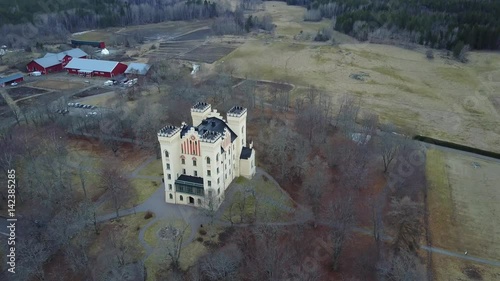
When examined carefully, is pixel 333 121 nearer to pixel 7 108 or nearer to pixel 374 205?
pixel 374 205

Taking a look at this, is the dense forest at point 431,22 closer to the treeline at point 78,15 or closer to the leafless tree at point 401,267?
the treeline at point 78,15

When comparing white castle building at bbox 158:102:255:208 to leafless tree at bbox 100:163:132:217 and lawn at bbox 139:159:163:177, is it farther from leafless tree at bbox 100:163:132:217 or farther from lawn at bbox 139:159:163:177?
lawn at bbox 139:159:163:177

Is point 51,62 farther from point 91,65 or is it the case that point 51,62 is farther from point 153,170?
point 153,170

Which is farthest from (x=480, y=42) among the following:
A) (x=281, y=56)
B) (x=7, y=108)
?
(x=7, y=108)

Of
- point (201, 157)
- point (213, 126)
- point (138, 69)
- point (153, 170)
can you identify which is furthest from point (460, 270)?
point (138, 69)

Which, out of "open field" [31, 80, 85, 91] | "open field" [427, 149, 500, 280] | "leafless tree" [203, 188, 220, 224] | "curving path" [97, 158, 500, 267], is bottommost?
"open field" [427, 149, 500, 280]

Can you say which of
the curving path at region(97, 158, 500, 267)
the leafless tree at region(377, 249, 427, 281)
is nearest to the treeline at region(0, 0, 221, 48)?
the curving path at region(97, 158, 500, 267)

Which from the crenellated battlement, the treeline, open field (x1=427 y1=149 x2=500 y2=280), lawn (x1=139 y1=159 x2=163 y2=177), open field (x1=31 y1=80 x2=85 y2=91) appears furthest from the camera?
the treeline
